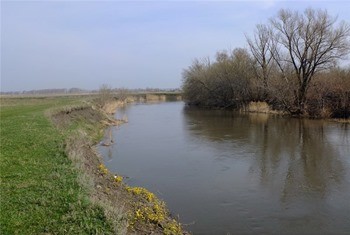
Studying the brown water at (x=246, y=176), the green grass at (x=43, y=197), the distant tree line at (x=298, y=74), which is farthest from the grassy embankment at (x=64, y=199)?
the distant tree line at (x=298, y=74)

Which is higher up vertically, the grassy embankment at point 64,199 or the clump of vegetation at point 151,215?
the grassy embankment at point 64,199

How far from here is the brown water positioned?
925cm

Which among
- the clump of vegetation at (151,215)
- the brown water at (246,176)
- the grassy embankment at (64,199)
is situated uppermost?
the grassy embankment at (64,199)

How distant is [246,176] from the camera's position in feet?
44.9

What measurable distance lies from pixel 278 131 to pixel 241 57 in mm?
26155

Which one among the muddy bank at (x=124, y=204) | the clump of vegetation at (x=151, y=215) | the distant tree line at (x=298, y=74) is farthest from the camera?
the distant tree line at (x=298, y=74)

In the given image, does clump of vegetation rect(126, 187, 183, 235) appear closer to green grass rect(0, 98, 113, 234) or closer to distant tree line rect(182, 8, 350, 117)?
green grass rect(0, 98, 113, 234)

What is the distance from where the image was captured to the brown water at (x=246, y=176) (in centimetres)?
925

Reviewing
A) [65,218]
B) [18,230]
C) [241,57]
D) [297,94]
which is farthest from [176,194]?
[241,57]

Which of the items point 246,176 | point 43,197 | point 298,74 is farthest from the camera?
point 298,74

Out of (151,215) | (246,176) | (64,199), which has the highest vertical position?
(64,199)

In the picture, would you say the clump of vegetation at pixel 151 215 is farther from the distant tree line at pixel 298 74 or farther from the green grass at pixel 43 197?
the distant tree line at pixel 298 74

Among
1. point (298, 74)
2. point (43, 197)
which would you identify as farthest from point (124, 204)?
point (298, 74)

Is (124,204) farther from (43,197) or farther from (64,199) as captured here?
(43,197)
